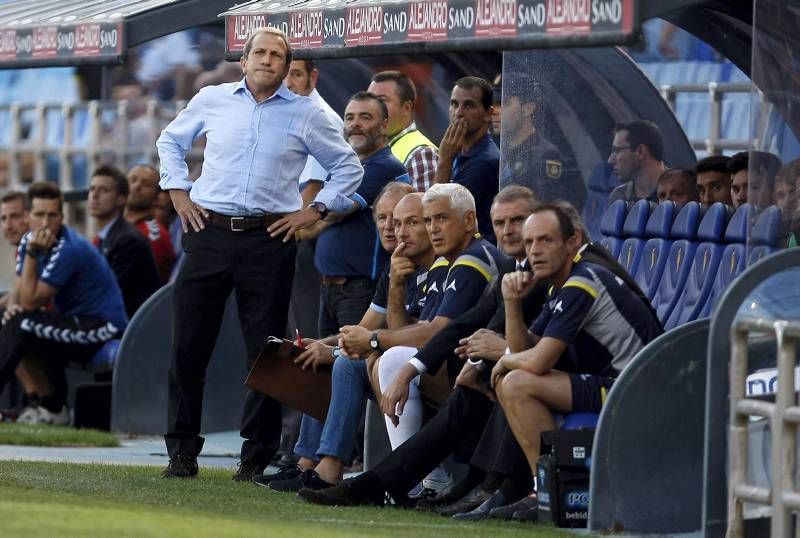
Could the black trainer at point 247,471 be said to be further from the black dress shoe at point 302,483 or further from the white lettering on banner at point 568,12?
the white lettering on banner at point 568,12

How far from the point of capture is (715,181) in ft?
31.7

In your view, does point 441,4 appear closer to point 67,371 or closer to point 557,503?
point 557,503

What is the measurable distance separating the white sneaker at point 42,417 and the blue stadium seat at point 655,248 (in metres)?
4.94

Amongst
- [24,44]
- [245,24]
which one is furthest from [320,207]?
[24,44]

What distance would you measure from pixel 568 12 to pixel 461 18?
41.4 inches

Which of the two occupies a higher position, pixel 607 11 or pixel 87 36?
pixel 87 36

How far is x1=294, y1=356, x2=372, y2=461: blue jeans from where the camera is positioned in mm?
9164

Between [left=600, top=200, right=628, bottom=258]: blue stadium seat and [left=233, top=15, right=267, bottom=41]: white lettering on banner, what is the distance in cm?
217

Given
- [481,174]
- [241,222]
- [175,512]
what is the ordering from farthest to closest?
[481,174]
[241,222]
[175,512]

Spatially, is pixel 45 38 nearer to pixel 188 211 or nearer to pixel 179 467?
pixel 188 211

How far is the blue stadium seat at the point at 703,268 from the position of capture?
9305mm

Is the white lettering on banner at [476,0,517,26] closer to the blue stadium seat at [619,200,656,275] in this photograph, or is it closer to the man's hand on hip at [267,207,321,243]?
the man's hand on hip at [267,207,321,243]

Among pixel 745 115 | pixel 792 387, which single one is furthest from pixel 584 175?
pixel 792 387

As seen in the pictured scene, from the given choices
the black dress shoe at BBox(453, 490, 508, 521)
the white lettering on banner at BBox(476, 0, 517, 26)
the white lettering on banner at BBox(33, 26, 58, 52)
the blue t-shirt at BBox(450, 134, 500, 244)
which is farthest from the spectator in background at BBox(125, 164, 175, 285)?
the black dress shoe at BBox(453, 490, 508, 521)
